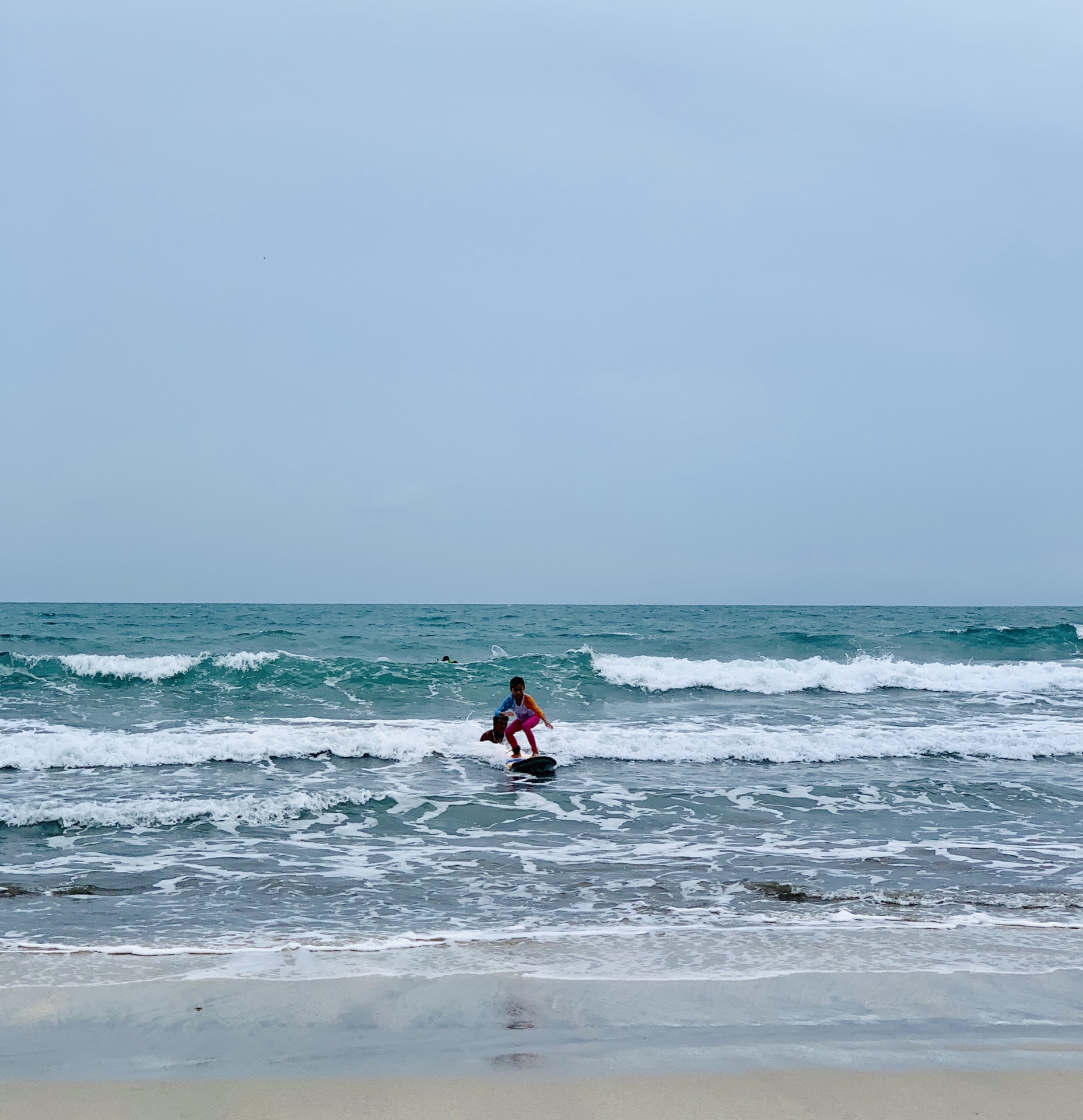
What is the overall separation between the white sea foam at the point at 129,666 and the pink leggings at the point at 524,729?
1285 cm

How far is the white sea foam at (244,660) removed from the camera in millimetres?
24150

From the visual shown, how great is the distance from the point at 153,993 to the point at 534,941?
2339 mm

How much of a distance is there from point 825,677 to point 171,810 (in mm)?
18737

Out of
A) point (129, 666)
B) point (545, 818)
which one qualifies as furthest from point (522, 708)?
point (129, 666)

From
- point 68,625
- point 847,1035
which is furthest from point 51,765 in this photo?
point 68,625

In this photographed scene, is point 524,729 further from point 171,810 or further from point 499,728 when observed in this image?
point 171,810

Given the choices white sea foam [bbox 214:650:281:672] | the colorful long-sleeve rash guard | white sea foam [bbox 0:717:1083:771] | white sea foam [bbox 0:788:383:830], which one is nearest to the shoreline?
white sea foam [bbox 0:788:383:830]

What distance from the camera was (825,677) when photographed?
24.5m

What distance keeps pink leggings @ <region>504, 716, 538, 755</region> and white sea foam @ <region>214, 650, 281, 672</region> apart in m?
11.9

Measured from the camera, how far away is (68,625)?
40594 millimetres

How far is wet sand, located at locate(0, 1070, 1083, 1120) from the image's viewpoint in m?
3.57

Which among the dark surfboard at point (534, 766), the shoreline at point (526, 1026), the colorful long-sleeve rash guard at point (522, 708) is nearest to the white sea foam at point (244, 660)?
the colorful long-sleeve rash guard at point (522, 708)

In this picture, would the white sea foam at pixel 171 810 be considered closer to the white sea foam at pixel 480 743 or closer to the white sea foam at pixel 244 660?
the white sea foam at pixel 480 743

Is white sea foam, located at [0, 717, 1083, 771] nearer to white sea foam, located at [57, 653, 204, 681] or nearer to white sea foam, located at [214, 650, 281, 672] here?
white sea foam, located at [57, 653, 204, 681]
